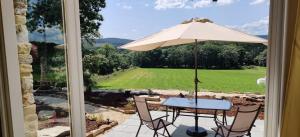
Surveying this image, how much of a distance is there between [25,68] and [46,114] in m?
0.38

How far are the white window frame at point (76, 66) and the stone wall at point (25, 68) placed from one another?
109 millimetres

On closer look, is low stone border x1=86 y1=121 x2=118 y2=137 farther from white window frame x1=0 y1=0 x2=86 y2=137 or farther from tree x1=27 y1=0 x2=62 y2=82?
tree x1=27 y1=0 x2=62 y2=82

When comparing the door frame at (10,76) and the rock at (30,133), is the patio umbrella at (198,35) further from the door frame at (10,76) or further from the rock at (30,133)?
the door frame at (10,76)

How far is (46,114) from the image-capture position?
5.87 feet

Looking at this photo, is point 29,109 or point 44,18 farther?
point 44,18

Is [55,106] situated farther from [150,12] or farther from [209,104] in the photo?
[150,12]

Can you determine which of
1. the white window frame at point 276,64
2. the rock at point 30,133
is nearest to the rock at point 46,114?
the rock at point 30,133

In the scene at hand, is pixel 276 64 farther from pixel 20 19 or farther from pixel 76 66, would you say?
pixel 20 19

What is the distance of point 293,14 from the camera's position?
1.09 m

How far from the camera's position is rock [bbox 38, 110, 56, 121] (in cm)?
174

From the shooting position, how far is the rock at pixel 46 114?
174 cm

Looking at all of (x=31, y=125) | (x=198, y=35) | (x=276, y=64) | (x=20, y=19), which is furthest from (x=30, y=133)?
(x=198, y=35)

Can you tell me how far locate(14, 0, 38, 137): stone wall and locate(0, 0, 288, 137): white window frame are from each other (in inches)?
4.3

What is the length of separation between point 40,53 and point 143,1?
651 cm
